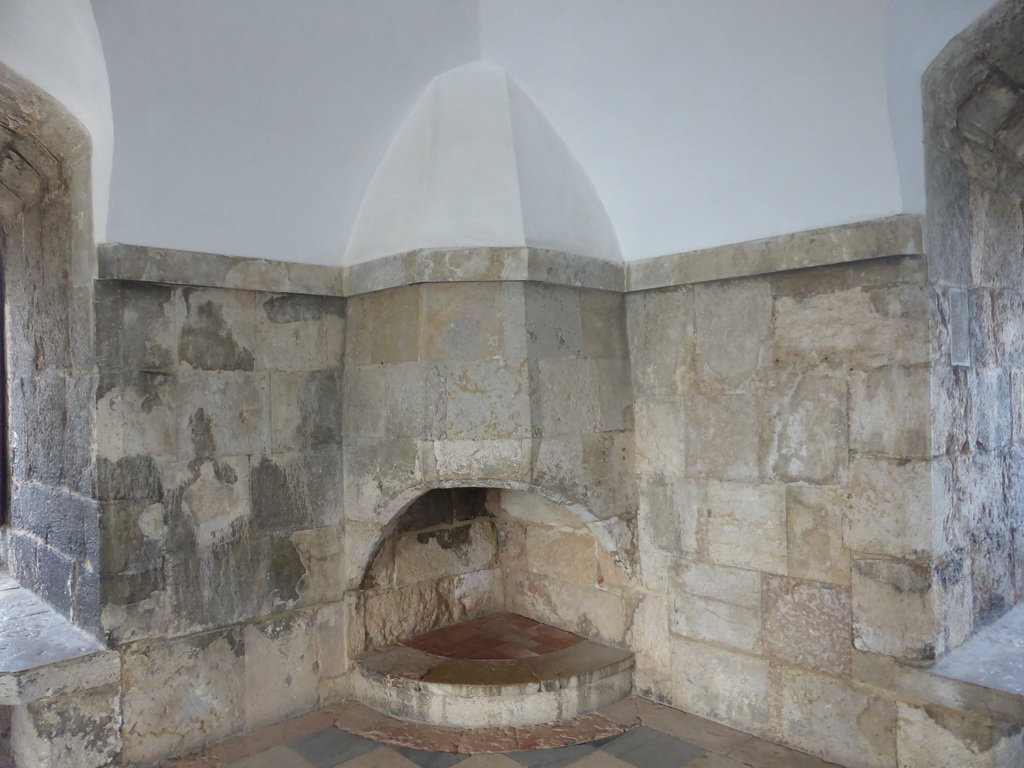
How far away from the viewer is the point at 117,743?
2926 mm

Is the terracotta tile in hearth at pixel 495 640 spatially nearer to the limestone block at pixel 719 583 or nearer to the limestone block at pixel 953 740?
the limestone block at pixel 719 583

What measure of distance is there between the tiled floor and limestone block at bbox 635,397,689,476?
1142 millimetres

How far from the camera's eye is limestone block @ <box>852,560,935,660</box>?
2660mm

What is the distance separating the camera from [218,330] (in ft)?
10.6

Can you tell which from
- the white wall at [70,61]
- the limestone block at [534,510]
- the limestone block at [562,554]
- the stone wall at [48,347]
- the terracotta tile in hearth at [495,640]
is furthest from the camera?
the limestone block at [534,510]

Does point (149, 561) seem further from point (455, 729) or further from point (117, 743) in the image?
point (455, 729)

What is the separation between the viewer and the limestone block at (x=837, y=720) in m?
2.76

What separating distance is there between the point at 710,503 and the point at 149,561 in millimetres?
2417

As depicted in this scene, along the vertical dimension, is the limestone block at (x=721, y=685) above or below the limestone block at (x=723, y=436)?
below

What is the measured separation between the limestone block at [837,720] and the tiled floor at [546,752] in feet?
0.25

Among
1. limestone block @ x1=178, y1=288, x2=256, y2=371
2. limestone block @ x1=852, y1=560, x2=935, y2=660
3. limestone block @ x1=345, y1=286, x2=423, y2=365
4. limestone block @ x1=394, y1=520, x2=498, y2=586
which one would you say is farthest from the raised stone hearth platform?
limestone block @ x1=178, y1=288, x2=256, y2=371

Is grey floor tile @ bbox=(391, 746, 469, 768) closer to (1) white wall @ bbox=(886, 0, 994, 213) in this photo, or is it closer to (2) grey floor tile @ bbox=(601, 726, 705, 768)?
(2) grey floor tile @ bbox=(601, 726, 705, 768)

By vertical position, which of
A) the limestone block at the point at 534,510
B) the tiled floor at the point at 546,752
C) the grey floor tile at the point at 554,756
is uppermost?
the limestone block at the point at 534,510

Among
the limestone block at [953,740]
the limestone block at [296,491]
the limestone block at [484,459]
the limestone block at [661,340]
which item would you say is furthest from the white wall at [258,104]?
the limestone block at [953,740]
